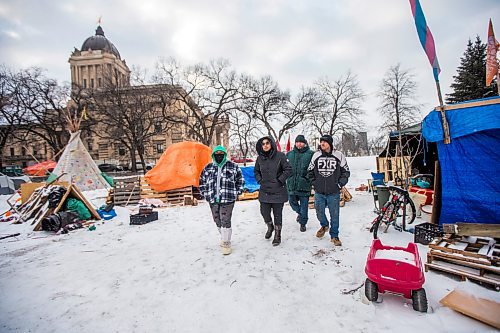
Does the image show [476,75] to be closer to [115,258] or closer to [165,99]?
[115,258]

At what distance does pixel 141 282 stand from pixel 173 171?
23.2 feet

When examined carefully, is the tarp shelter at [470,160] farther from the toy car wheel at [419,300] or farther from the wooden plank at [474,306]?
the toy car wheel at [419,300]

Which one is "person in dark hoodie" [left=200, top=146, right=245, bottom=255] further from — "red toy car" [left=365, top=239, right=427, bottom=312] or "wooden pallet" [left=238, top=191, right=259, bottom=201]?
"wooden pallet" [left=238, top=191, right=259, bottom=201]

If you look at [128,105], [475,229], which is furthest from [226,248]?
[128,105]

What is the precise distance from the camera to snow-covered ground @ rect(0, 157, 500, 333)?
8.08 ft

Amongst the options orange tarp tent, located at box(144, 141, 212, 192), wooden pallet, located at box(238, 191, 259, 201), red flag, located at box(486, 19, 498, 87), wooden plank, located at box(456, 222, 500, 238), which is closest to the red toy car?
wooden plank, located at box(456, 222, 500, 238)

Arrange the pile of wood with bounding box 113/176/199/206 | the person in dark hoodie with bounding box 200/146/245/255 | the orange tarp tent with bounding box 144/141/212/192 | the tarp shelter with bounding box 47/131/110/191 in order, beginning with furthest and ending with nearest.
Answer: the tarp shelter with bounding box 47/131/110/191 < the orange tarp tent with bounding box 144/141/212/192 < the pile of wood with bounding box 113/176/199/206 < the person in dark hoodie with bounding box 200/146/245/255

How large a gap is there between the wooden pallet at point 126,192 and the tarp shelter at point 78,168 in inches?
194

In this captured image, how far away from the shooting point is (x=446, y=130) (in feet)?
14.2

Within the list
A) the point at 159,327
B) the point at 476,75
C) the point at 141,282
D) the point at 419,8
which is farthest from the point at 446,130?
the point at 476,75

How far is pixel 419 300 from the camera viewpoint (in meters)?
2.45

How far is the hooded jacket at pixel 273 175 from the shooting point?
4395 millimetres

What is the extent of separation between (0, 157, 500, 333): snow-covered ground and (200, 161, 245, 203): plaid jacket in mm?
997

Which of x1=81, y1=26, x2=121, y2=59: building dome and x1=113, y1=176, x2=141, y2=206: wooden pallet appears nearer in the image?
x1=113, y1=176, x2=141, y2=206: wooden pallet
